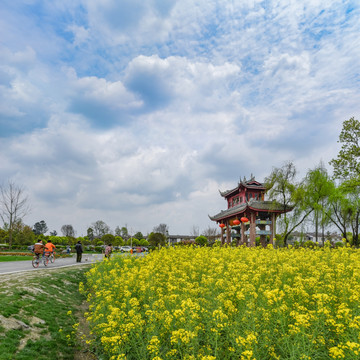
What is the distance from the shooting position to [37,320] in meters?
7.32

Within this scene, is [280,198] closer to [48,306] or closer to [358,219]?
[358,219]

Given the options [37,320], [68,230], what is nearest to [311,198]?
[37,320]

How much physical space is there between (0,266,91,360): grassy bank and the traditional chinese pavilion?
60.8 ft

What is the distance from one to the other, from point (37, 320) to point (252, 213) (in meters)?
24.6

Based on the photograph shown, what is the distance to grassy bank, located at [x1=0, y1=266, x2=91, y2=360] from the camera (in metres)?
5.93

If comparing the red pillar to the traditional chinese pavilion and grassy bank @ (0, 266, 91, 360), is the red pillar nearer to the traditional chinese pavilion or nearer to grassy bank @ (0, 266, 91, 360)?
the traditional chinese pavilion

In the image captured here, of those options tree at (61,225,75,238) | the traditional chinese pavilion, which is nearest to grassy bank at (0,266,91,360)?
the traditional chinese pavilion

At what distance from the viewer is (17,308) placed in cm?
744

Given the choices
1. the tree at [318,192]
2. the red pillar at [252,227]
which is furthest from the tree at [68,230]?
the tree at [318,192]

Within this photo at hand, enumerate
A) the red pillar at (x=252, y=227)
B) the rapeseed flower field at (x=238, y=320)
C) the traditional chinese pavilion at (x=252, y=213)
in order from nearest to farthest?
the rapeseed flower field at (x=238, y=320) < the red pillar at (x=252, y=227) < the traditional chinese pavilion at (x=252, y=213)

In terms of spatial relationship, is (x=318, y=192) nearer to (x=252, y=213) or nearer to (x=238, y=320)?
(x=252, y=213)

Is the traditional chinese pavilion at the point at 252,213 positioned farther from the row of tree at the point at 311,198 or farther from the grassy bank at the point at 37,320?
the grassy bank at the point at 37,320

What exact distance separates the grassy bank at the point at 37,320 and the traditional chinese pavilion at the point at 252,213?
60.8 ft

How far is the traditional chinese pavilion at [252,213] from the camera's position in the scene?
1120 inches
